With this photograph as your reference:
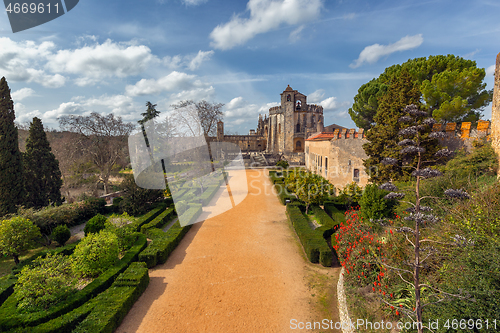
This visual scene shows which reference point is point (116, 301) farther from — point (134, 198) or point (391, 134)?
point (391, 134)

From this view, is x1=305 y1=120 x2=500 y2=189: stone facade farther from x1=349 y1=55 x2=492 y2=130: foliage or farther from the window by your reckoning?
x1=349 y1=55 x2=492 y2=130: foliage

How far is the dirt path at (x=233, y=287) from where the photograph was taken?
6.54m

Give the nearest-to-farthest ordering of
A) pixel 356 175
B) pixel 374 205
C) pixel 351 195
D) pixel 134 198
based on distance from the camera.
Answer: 1. pixel 374 205
2. pixel 351 195
3. pixel 134 198
4. pixel 356 175

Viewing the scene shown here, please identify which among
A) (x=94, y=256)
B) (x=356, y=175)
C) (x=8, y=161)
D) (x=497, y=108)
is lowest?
(x=94, y=256)

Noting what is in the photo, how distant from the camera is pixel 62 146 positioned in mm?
24500

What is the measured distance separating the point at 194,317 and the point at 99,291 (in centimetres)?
356

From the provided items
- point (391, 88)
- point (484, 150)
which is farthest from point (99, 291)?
point (391, 88)

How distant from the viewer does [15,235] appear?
9484mm

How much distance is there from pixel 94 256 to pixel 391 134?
52.3 ft

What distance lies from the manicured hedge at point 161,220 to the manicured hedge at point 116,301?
4.33 metres

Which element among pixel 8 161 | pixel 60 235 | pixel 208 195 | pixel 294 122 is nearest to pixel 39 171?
pixel 8 161

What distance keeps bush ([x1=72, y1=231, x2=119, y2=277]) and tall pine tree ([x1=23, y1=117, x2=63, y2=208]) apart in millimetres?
10415

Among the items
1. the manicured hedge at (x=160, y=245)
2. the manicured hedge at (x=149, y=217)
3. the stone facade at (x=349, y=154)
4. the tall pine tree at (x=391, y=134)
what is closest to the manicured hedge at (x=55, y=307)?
the manicured hedge at (x=160, y=245)

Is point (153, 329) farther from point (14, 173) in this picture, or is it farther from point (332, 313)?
point (14, 173)
